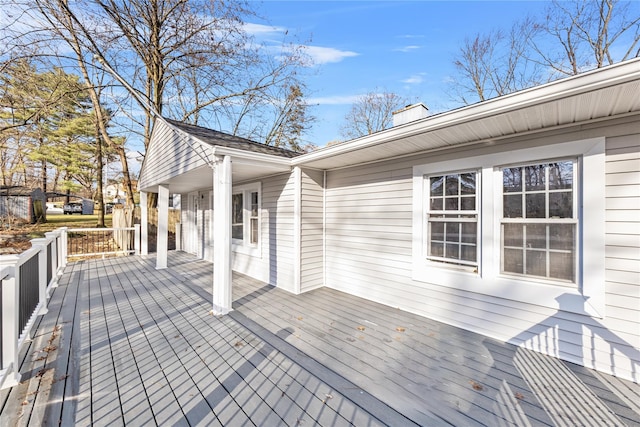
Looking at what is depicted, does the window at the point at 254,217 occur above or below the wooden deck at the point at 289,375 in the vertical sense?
above

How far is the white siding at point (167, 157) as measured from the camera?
478 centimetres

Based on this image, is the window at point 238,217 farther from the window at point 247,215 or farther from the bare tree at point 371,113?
the bare tree at point 371,113

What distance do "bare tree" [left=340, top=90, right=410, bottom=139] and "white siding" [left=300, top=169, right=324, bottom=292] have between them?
11.9 m

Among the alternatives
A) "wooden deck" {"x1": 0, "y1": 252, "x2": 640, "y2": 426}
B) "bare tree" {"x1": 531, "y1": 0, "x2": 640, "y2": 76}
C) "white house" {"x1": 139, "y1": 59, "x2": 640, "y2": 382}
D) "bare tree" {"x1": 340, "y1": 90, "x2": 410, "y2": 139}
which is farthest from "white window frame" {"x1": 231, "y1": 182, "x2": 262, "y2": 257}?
"bare tree" {"x1": 531, "y1": 0, "x2": 640, "y2": 76}

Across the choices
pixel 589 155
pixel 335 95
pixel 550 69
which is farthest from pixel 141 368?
pixel 550 69

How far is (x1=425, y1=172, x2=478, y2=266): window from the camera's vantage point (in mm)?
3281

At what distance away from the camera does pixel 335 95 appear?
1380cm

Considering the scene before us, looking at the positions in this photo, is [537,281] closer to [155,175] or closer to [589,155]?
[589,155]

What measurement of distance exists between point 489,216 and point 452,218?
446mm

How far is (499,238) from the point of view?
302cm

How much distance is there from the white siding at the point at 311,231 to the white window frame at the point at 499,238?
6.20ft

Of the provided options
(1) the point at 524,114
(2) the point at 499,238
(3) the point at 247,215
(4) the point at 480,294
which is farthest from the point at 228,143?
(4) the point at 480,294

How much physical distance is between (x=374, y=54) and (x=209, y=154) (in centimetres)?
785

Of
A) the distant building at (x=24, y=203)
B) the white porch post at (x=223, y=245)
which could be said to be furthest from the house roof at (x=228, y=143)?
the distant building at (x=24, y=203)
